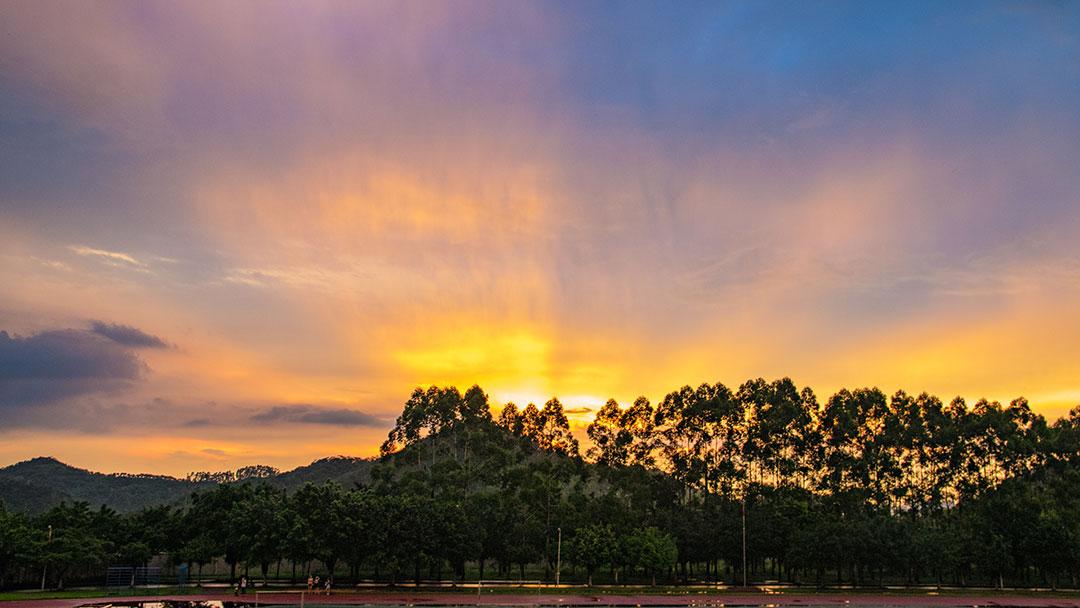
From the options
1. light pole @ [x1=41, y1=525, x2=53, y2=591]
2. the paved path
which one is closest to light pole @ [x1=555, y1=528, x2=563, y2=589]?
the paved path

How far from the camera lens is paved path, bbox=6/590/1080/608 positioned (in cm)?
6019

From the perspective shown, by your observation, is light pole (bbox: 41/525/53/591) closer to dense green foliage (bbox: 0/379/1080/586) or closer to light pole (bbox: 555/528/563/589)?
dense green foliage (bbox: 0/379/1080/586)

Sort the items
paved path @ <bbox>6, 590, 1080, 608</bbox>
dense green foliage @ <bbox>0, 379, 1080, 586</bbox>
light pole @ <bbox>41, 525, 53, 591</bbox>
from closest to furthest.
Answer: paved path @ <bbox>6, 590, 1080, 608</bbox>, light pole @ <bbox>41, 525, 53, 591</bbox>, dense green foliage @ <bbox>0, 379, 1080, 586</bbox>

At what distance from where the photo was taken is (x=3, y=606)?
54719 mm

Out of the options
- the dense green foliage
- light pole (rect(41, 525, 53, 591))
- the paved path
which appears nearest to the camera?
the paved path

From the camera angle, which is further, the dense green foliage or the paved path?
the dense green foliage

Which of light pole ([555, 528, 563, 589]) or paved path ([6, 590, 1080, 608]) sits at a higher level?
light pole ([555, 528, 563, 589])

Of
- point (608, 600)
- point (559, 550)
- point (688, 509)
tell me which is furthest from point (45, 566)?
point (688, 509)

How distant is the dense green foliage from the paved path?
9049 millimetres

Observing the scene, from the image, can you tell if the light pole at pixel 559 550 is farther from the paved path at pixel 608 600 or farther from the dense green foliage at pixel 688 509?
the paved path at pixel 608 600

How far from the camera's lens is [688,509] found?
95250 mm

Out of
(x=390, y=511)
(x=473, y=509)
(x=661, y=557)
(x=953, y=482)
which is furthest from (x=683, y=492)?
(x=390, y=511)

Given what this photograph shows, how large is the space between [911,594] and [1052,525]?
2199 cm

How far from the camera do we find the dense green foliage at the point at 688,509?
77.1m
